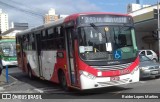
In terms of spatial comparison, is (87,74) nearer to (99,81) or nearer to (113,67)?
(99,81)

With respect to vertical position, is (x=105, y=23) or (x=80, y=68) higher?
(x=105, y=23)

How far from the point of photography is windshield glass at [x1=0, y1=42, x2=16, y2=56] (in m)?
34.4

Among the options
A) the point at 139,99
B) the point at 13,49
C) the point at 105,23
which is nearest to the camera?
the point at 139,99

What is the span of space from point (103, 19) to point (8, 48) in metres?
23.4

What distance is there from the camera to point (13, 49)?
34.5 m

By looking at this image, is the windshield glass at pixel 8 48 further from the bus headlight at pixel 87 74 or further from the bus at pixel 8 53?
the bus headlight at pixel 87 74

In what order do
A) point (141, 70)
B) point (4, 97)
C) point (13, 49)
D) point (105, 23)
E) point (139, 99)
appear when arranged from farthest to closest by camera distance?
point (13, 49) < point (141, 70) < point (105, 23) < point (4, 97) < point (139, 99)

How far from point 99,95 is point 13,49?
2357 cm

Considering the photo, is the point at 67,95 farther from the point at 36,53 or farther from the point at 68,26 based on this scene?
the point at 36,53

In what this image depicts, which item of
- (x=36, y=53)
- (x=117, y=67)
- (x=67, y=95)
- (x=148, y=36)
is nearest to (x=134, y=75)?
(x=117, y=67)

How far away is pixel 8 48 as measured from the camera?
34500 millimetres

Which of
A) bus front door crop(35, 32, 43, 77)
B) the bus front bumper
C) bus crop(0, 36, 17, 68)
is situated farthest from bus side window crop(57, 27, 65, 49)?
bus crop(0, 36, 17, 68)

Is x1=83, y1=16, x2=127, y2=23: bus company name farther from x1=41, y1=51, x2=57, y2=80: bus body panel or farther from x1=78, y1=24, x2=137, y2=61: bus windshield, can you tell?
x1=41, y1=51, x2=57, y2=80: bus body panel

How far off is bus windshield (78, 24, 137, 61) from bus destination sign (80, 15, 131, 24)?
0.77 ft
